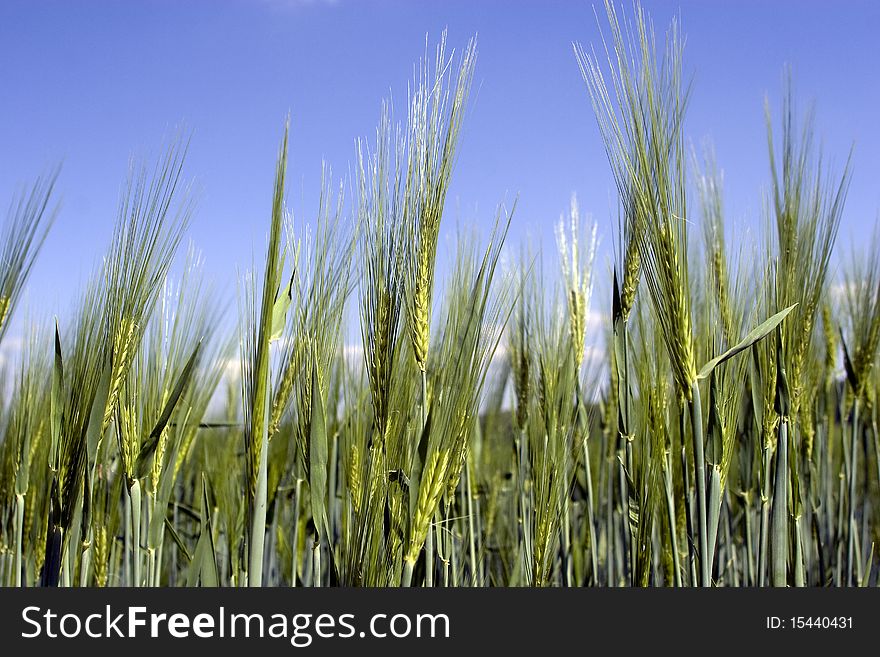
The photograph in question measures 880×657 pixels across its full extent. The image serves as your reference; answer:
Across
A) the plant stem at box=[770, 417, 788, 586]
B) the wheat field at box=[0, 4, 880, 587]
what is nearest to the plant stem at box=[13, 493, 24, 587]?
the wheat field at box=[0, 4, 880, 587]

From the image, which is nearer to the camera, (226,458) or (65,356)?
(65,356)

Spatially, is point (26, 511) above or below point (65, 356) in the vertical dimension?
below

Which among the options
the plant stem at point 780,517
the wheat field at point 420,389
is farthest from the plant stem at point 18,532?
the plant stem at point 780,517

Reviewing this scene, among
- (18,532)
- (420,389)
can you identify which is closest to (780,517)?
(420,389)

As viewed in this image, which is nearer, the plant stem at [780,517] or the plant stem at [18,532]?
the plant stem at [780,517]

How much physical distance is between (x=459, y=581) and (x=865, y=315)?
1725 mm

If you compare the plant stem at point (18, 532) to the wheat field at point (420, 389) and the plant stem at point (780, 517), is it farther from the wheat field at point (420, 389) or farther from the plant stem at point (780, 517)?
the plant stem at point (780, 517)

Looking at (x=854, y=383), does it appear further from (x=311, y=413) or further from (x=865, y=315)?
(x=311, y=413)

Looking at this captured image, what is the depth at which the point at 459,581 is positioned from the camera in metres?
2.38

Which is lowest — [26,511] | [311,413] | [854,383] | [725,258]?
[26,511]

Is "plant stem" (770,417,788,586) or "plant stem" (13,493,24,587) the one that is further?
"plant stem" (13,493,24,587)

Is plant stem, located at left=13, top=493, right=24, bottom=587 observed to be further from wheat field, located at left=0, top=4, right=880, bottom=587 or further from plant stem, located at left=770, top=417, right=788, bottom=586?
plant stem, located at left=770, top=417, right=788, bottom=586

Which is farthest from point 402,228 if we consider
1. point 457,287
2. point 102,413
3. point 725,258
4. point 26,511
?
point 26,511

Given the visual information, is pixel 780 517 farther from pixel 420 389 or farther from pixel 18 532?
pixel 18 532
